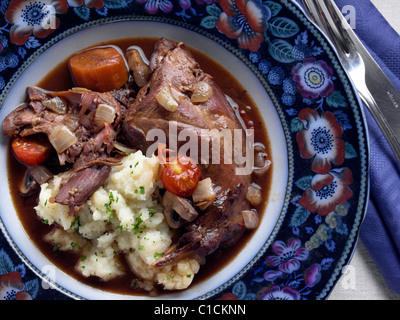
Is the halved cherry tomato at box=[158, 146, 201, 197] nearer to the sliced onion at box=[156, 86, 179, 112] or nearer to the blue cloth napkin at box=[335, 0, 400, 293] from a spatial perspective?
the sliced onion at box=[156, 86, 179, 112]

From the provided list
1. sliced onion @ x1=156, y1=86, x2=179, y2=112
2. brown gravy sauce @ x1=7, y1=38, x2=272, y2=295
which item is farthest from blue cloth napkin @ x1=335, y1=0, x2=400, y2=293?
sliced onion @ x1=156, y1=86, x2=179, y2=112

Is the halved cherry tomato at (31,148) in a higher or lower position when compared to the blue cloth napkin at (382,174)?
lower

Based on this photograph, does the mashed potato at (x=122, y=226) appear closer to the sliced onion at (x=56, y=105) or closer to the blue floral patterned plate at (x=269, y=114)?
the blue floral patterned plate at (x=269, y=114)

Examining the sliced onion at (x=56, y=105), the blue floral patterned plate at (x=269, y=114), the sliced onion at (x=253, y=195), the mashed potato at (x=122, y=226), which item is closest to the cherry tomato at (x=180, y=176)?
the mashed potato at (x=122, y=226)

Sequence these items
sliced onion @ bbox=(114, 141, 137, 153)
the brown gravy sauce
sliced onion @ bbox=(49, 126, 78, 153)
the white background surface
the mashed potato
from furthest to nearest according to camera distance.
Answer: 1. the white background surface
2. the brown gravy sauce
3. sliced onion @ bbox=(114, 141, 137, 153)
4. sliced onion @ bbox=(49, 126, 78, 153)
5. the mashed potato

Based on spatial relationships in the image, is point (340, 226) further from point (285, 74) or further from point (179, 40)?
point (179, 40)

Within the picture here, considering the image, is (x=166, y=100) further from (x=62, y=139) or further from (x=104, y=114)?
(x=62, y=139)

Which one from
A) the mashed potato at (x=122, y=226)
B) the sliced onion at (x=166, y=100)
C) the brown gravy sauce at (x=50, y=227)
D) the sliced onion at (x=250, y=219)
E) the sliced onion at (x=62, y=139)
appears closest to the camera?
the mashed potato at (x=122, y=226)
